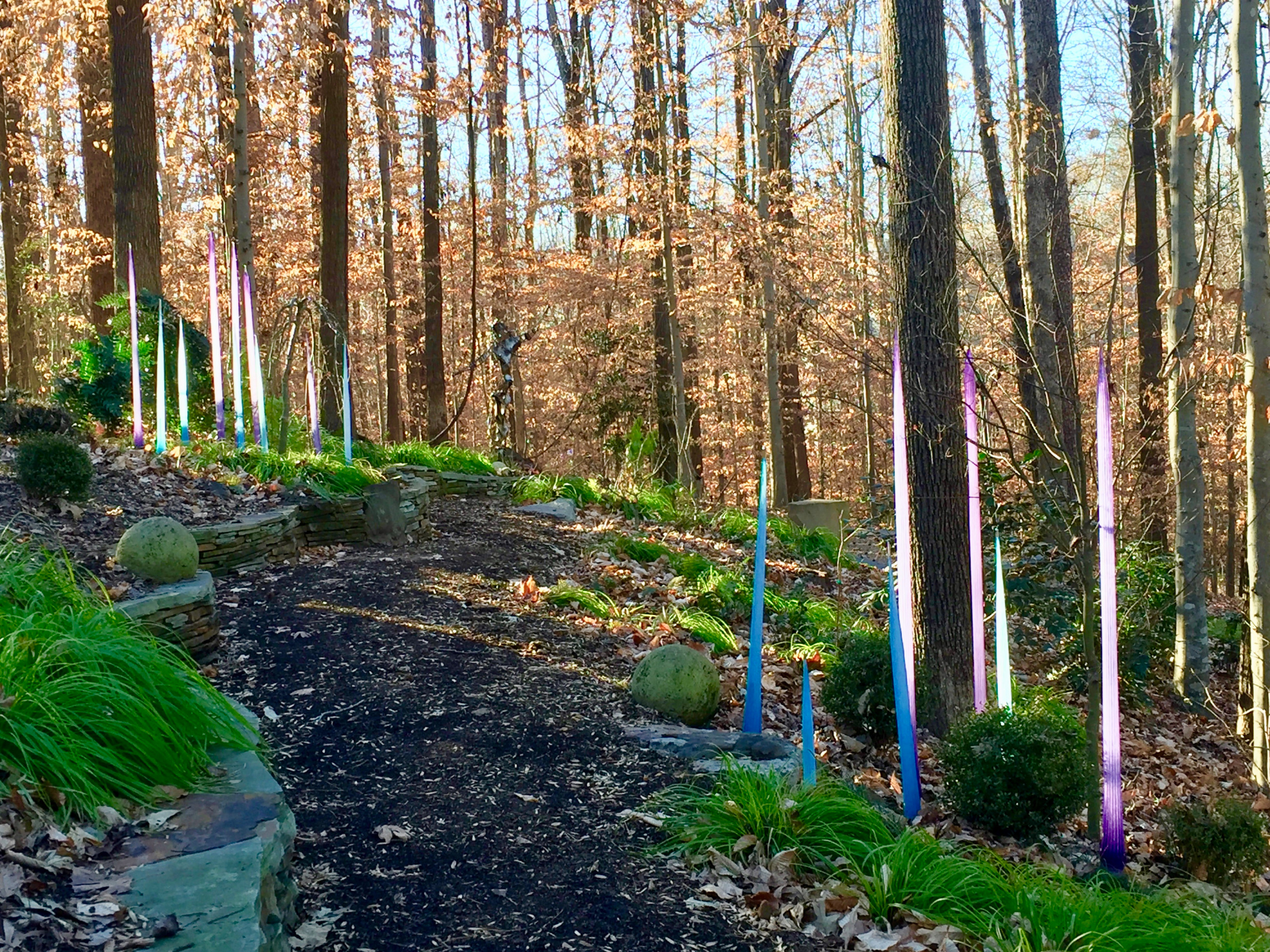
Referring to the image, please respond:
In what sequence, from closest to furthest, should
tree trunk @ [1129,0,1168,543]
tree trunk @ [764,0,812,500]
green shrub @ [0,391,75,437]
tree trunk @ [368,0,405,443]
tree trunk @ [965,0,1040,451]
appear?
green shrub @ [0,391,75,437] < tree trunk @ [965,0,1040,451] < tree trunk @ [1129,0,1168,543] < tree trunk @ [764,0,812,500] < tree trunk @ [368,0,405,443]

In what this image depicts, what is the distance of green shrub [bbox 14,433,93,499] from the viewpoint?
20.3ft

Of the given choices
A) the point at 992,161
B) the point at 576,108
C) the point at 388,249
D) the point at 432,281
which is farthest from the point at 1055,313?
the point at 388,249

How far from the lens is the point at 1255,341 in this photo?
6438 mm

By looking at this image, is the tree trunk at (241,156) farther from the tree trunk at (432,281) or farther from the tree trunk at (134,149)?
the tree trunk at (432,281)

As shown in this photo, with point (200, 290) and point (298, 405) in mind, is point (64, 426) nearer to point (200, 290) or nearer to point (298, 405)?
point (200, 290)

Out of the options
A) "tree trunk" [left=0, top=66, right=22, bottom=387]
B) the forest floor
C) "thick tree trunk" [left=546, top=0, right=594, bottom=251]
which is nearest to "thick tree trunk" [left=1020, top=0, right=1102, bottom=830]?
the forest floor

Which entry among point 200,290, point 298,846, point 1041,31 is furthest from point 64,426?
point 200,290

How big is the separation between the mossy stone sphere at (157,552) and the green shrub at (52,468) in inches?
36.5

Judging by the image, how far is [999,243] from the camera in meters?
11.5

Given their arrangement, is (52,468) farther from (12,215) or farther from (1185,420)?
(12,215)

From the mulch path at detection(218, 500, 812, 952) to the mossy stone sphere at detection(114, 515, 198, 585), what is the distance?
47 cm

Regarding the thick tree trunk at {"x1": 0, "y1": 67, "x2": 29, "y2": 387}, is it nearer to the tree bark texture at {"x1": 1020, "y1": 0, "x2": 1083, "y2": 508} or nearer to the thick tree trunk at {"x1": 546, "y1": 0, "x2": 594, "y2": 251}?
the thick tree trunk at {"x1": 546, "y1": 0, "x2": 594, "y2": 251}

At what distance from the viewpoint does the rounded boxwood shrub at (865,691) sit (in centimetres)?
562

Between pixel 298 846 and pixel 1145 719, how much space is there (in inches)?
281
